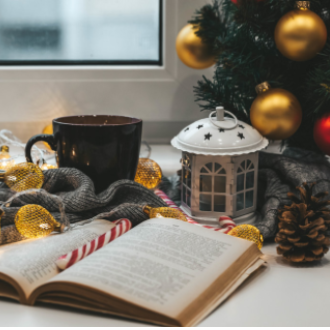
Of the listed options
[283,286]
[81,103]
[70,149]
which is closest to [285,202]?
[283,286]

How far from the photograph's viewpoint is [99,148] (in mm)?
644

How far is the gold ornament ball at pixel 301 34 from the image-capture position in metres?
0.65

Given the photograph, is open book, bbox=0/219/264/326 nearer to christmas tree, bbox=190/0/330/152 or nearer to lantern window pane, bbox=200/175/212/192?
lantern window pane, bbox=200/175/212/192

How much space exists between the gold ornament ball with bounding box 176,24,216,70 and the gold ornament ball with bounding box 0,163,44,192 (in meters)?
0.45

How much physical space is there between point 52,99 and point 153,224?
685 mm

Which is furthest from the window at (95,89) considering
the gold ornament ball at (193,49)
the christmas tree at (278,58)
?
the christmas tree at (278,58)

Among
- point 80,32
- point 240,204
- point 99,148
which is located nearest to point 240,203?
point 240,204

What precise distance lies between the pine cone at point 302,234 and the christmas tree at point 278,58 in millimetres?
202

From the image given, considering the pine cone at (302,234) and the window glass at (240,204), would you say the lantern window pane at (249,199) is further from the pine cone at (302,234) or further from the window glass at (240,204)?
the pine cone at (302,234)

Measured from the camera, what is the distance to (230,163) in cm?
62

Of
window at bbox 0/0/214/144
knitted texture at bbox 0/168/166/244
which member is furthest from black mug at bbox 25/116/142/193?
window at bbox 0/0/214/144

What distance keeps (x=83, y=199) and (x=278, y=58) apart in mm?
414

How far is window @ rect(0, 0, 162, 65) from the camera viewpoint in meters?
1.10

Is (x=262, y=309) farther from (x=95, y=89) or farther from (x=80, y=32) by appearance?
(x=80, y=32)
